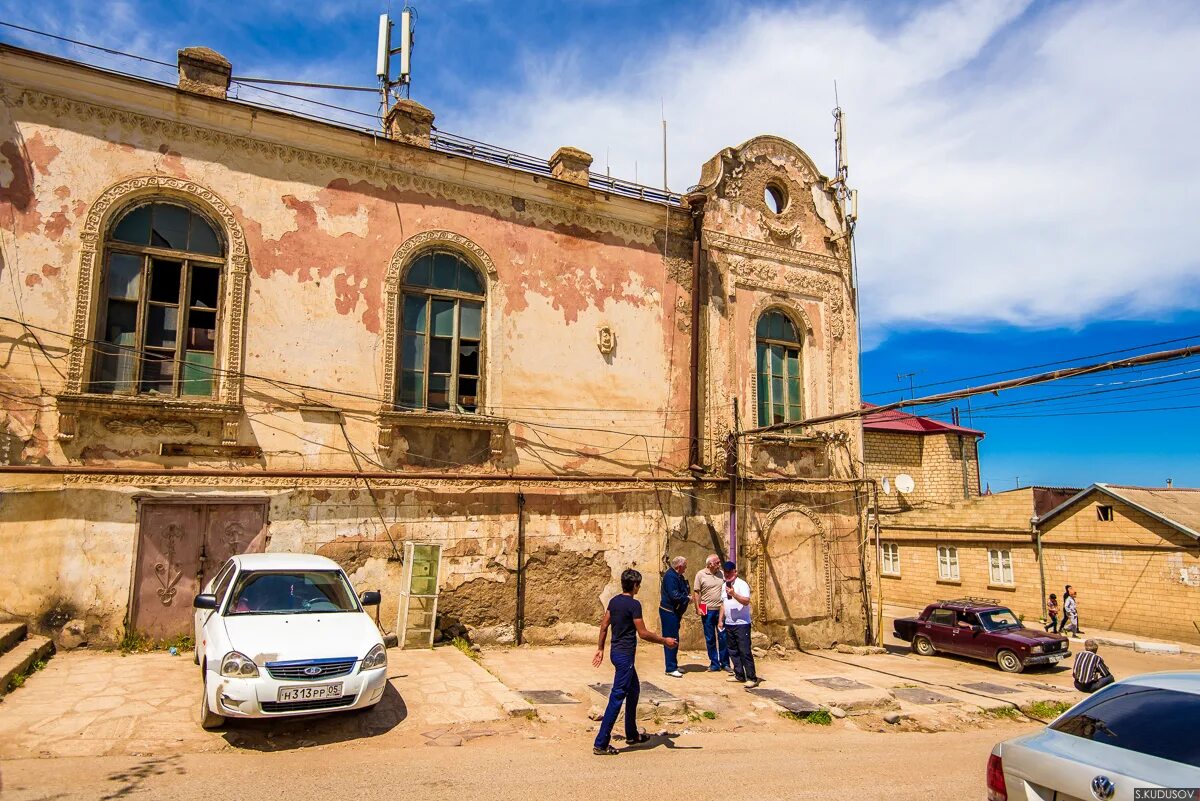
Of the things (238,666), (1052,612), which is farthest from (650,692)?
(1052,612)

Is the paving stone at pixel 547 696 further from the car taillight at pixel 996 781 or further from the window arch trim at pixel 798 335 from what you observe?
the window arch trim at pixel 798 335

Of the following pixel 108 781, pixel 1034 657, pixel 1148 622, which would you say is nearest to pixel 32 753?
pixel 108 781

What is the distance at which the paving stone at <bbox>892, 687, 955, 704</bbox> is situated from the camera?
10.9m

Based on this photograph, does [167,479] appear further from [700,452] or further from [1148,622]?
[1148,622]

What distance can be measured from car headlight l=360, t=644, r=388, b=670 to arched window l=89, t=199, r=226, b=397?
5536 millimetres

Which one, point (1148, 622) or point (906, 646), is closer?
point (906, 646)

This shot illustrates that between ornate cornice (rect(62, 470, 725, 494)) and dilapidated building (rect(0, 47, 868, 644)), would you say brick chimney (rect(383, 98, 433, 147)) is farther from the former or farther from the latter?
ornate cornice (rect(62, 470, 725, 494))

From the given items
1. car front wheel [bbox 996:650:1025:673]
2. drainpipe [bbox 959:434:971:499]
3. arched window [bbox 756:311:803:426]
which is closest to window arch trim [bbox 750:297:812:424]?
arched window [bbox 756:311:803:426]

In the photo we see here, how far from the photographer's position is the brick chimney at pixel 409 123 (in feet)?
42.5

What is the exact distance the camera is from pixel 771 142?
55.8 feet

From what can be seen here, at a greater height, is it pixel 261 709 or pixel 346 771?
pixel 261 709

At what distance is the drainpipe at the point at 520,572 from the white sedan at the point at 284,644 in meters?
4.30

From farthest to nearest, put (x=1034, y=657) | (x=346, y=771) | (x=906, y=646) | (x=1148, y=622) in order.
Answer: (x=1148, y=622), (x=906, y=646), (x=1034, y=657), (x=346, y=771)

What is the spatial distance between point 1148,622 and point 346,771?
24975 mm
